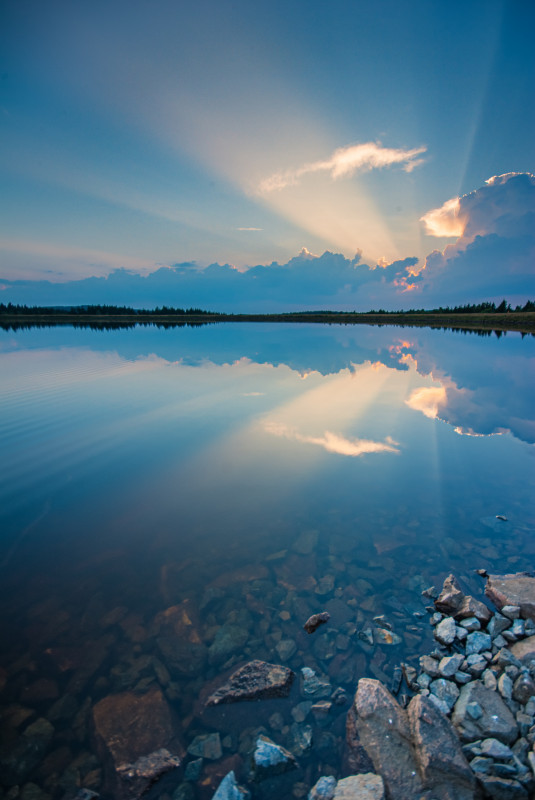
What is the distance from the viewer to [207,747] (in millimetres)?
4668

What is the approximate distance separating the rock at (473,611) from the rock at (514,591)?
17.4 inches

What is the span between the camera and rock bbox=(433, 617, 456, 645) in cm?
599

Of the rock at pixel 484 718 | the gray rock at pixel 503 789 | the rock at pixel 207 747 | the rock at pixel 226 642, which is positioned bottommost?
the rock at pixel 207 747

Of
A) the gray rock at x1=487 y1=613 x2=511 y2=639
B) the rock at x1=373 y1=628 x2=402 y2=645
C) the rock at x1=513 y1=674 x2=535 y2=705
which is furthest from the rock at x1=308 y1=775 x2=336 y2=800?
the gray rock at x1=487 y1=613 x2=511 y2=639

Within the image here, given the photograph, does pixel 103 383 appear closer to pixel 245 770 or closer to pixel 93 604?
pixel 93 604

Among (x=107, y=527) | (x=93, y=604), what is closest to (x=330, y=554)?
(x=93, y=604)

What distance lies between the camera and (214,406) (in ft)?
66.2

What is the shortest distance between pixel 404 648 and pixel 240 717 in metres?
3.11

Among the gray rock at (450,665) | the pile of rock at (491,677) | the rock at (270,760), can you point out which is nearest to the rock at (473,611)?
the pile of rock at (491,677)

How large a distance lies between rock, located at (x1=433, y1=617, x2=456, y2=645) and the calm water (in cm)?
25

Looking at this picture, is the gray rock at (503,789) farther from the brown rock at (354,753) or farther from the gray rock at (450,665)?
the gray rock at (450,665)

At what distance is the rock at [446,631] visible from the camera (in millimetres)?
5988

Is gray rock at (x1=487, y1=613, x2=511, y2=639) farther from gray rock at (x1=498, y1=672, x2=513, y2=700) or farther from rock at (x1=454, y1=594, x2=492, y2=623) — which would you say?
gray rock at (x1=498, y1=672, x2=513, y2=700)

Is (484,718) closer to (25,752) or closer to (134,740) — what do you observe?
(134,740)
